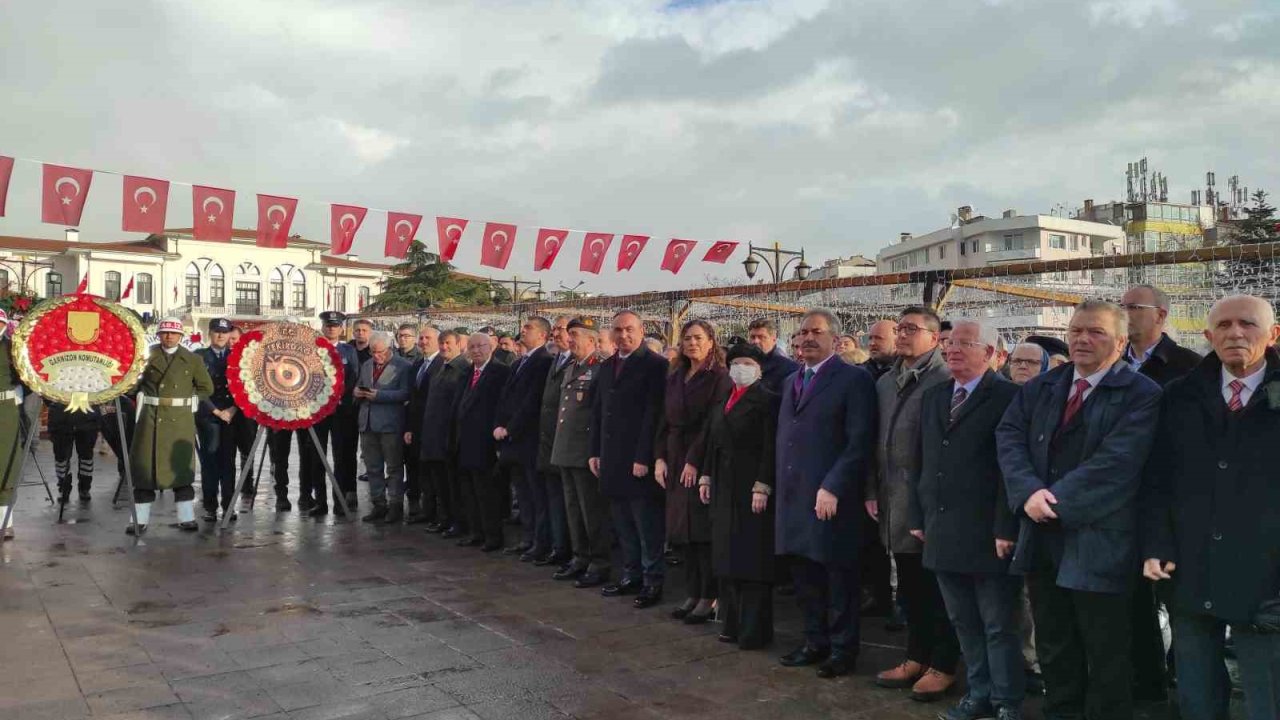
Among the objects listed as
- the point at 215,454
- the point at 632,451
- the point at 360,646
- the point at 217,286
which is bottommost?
the point at 360,646

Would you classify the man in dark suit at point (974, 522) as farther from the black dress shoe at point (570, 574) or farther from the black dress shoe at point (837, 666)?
the black dress shoe at point (570, 574)

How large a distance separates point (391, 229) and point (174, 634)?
10.2 m

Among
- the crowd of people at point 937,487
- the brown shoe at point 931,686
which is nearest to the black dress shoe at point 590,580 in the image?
the crowd of people at point 937,487

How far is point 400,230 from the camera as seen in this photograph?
14812 mm

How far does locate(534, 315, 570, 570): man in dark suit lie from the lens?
739 centimetres

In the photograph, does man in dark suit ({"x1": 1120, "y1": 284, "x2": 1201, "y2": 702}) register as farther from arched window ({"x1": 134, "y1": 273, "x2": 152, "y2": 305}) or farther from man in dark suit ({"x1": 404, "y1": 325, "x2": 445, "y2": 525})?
arched window ({"x1": 134, "y1": 273, "x2": 152, "y2": 305})

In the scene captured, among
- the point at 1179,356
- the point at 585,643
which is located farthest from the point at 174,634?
the point at 1179,356

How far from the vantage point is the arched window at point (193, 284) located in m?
67.7

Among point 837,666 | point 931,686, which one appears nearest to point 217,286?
point 837,666

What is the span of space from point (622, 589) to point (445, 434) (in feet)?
9.68

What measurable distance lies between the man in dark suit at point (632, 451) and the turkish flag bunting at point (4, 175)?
9.06 meters

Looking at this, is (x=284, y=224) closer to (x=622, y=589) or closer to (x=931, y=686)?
(x=622, y=589)

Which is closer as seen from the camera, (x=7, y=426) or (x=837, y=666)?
(x=837, y=666)

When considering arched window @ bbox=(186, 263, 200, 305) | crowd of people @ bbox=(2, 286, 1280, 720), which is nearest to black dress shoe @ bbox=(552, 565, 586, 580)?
crowd of people @ bbox=(2, 286, 1280, 720)
